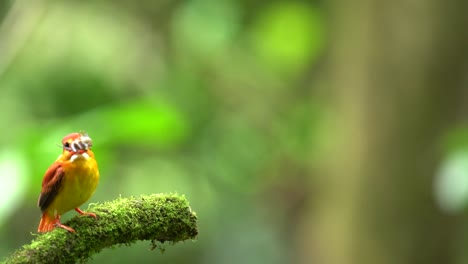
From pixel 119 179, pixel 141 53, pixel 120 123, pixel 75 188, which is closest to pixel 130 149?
pixel 119 179

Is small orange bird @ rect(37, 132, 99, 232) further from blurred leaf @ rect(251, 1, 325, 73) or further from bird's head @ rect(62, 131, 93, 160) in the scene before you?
blurred leaf @ rect(251, 1, 325, 73)

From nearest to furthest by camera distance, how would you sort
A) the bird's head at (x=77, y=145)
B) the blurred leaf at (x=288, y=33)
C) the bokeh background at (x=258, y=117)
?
1. the bird's head at (x=77, y=145)
2. the bokeh background at (x=258, y=117)
3. the blurred leaf at (x=288, y=33)

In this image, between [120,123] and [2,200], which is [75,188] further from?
[120,123]

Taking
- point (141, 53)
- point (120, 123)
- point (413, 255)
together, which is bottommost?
point (120, 123)

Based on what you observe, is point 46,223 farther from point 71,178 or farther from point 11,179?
point 11,179

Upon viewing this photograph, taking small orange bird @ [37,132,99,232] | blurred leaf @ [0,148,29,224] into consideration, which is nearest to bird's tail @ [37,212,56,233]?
small orange bird @ [37,132,99,232]

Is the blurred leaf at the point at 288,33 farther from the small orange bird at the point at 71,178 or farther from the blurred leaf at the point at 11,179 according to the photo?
the small orange bird at the point at 71,178

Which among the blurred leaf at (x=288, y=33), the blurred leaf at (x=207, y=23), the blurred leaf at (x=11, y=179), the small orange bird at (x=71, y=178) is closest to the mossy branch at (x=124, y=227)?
the small orange bird at (x=71, y=178)
